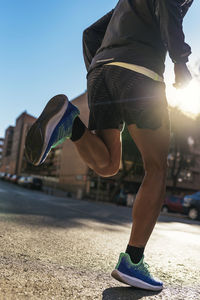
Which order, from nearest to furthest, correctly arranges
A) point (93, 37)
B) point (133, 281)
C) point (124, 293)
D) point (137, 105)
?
point (124, 293), point (133, 281), point (137, 105), point (93, 37)

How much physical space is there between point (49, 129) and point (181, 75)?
0.82m

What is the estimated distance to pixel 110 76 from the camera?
1.88m

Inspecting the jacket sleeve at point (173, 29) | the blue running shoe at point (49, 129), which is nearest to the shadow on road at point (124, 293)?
the blue running shoe at point (49, 129)

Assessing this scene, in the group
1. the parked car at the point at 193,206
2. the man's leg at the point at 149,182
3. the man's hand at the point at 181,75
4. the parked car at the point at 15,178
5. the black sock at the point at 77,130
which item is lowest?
the parked car at the point at 15,178

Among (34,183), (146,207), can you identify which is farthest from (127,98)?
(34,183)

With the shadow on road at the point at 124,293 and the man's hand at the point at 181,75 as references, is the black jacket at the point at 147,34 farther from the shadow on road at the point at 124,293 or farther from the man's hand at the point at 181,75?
the shadow on road at the point at 124,293

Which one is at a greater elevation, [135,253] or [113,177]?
[113,177]

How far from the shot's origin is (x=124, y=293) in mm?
1524

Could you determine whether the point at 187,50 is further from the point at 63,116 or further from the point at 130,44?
the point at 63,116

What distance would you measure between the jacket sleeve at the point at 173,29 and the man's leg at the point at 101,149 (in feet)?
2.02

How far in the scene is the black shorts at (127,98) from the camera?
173 cm

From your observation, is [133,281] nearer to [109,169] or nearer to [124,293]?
[124,293]

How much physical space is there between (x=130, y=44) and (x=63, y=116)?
1.95ft

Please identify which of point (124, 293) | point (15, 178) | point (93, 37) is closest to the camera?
point (124, 293)
